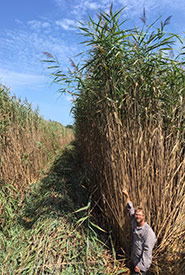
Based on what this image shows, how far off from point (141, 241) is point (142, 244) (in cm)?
3

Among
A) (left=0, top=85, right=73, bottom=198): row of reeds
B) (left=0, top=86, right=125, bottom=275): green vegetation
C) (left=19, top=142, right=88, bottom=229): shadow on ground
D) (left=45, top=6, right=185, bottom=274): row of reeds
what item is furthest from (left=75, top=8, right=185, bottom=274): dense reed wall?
(left=0, top=85, right=73, bottom=198): row of reeds

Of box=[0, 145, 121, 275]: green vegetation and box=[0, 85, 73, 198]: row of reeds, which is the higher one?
box=[0, 85, 73, 198]: row of reeds

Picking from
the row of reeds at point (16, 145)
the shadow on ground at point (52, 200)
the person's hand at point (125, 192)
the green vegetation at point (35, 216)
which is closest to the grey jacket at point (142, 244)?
the person's hand at point (125, 192)

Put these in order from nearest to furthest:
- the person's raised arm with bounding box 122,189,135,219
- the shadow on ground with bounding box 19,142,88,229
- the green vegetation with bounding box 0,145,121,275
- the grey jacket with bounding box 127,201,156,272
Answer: the grey jacket with bounding box 127,201,156,272
the person's raised arm with bounding box 122,189,135,219
the green vegetation with bounding box 0,145,121,275
the shadow on ground with bounding box 19,142,88,229

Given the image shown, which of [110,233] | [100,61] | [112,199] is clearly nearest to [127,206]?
[112,199]

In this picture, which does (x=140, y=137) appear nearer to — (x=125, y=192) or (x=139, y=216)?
(x=125, y=192)

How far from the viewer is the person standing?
2.02 metres

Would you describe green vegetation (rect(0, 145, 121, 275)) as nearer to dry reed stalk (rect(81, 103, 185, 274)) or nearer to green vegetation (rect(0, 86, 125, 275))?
green vegetation (rect(0, 86, 125, 275))

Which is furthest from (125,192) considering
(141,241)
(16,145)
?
(16,145)

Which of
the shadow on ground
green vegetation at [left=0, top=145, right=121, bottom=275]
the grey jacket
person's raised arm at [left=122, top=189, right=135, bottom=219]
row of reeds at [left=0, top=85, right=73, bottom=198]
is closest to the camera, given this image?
the grey jacket

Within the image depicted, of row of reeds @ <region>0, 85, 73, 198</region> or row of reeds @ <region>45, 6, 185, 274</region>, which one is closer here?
row of reeds @ <region>45, 6, 185, 274</region>

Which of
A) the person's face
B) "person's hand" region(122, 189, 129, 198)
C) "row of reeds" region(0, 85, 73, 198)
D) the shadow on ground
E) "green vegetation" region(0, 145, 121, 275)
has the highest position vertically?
"row of reeds" region(0, 85, 73, 198)

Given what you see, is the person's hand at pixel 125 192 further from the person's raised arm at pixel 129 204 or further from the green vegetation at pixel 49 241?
the green vegetation at pixel 49 241

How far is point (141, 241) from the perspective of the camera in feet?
6.81
